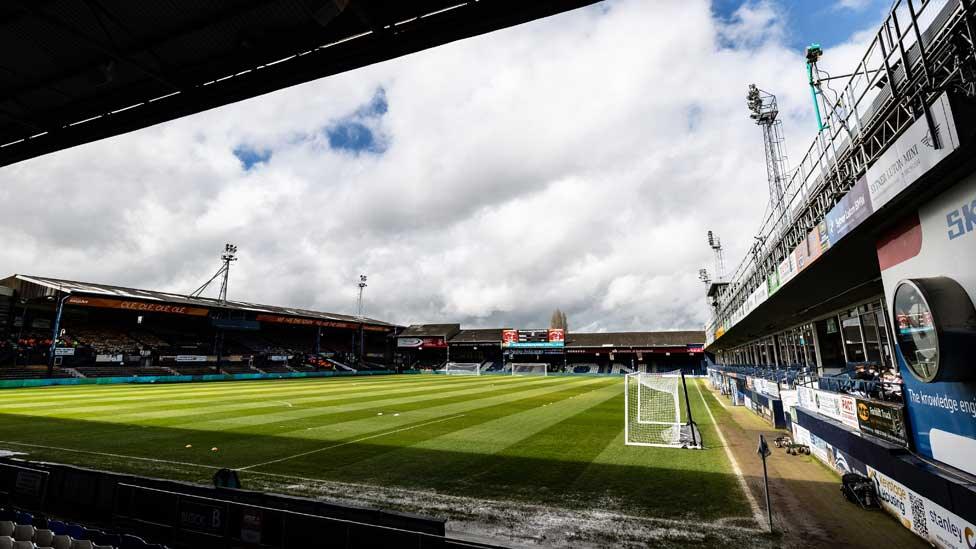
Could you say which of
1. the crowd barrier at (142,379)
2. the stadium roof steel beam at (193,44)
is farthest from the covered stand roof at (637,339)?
the stadium roof steel beam at (193,44)

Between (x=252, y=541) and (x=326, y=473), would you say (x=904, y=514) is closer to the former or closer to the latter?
(x=252, y=541)

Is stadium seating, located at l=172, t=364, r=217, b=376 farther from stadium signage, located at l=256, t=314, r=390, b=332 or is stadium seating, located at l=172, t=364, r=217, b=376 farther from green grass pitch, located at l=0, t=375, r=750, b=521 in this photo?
green grass pitch, located at l=0, t=375, r=750, b=521

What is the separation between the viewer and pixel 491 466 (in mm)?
10305

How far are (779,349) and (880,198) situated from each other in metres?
26.3

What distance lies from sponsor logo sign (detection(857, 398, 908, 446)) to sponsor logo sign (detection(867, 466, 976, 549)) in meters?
0.65

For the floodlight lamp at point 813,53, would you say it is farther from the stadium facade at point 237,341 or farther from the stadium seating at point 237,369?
the stadium seating at point 237,369

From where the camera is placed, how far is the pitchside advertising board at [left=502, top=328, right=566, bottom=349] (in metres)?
73.8

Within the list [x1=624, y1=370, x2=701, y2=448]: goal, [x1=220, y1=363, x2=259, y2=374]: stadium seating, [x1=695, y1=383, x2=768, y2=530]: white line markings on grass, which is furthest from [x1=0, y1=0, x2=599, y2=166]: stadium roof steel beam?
[x1=220, y1=363, x2=259, y2=374]: stadium seating

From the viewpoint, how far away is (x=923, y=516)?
6.27 m

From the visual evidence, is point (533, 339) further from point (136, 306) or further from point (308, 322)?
point (136, 306)

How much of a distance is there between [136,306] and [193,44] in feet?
154

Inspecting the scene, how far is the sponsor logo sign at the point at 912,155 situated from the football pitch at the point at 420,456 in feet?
17.5

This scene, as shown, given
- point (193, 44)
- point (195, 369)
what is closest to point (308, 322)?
point (195, 369)

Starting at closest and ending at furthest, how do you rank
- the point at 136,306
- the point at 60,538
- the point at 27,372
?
the point at 60,538, the point at 27,372, the point at 136,306
